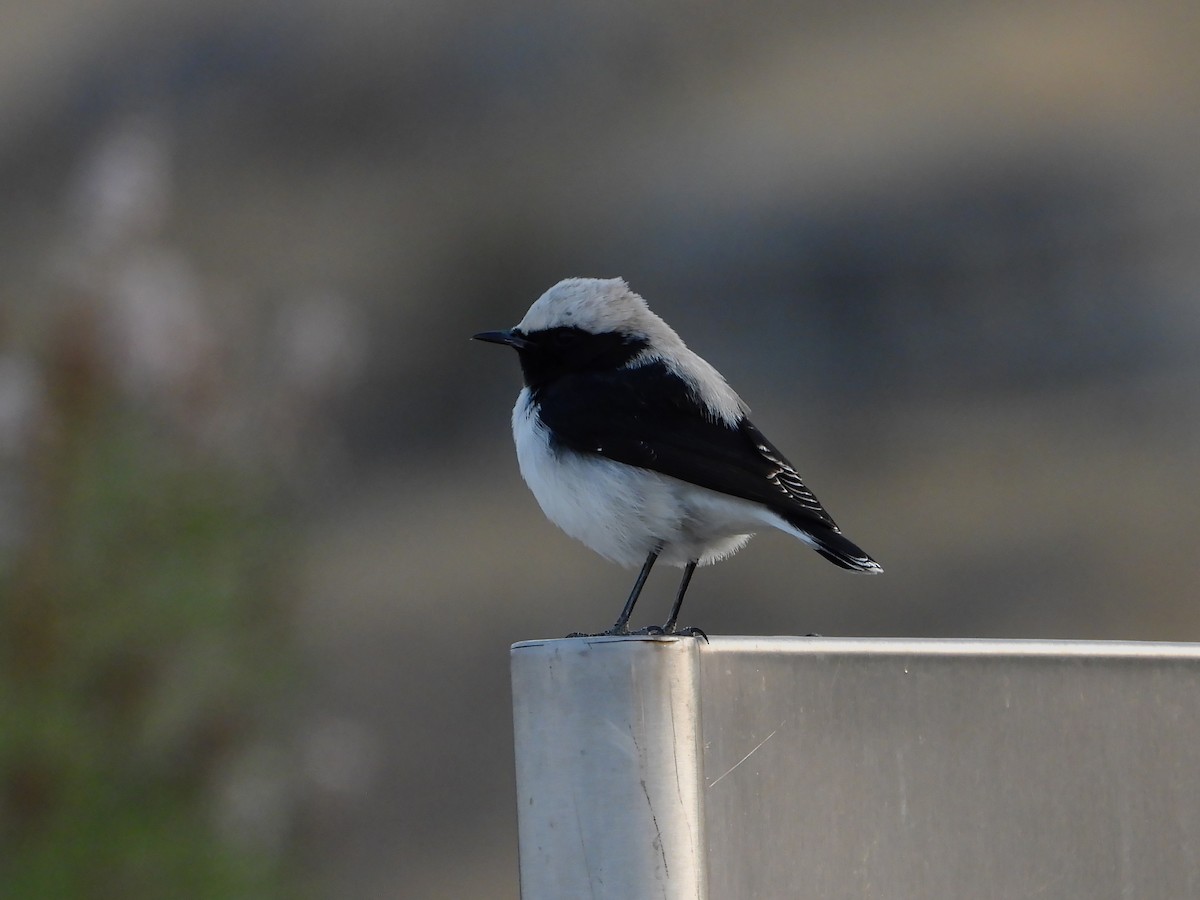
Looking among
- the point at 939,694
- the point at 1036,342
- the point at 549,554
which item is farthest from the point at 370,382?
the point at 939,694

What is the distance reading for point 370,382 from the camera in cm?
924

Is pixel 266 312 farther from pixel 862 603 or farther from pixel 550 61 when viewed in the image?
pixel 862 603

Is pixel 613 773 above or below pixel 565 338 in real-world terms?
below

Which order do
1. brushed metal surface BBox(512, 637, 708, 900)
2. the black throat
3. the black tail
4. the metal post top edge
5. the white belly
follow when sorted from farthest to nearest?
the black throat < the white belly < the black tail < the metal post top edge < brushed metal surface BBox(512, 637, 708, 900)

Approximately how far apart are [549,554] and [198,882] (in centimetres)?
458

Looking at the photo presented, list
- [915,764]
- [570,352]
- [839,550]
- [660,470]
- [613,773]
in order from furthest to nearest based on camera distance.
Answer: [570,352] < [660,470] < [839,550] < [915,764] < [613,773]

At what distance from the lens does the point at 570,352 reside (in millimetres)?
3482

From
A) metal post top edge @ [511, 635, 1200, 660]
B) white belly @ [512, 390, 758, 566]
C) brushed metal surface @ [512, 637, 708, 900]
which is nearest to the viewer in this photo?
brushed metal surface @ [512, 637, 708, 900]

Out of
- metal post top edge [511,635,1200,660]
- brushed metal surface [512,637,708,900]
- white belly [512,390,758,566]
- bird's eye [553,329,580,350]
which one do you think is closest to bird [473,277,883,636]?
white belly [512,390,758,566]

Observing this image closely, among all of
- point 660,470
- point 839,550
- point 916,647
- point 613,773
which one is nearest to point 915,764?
point 916,647

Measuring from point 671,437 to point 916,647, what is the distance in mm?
1418

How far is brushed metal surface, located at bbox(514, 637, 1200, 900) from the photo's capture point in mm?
1494

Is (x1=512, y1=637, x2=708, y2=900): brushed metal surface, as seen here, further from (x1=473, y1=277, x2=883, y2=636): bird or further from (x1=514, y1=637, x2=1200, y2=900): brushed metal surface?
(x1=473, y1=277, x2=883, y2=636): bird

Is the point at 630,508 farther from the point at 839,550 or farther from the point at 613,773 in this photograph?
the point at 613,773
